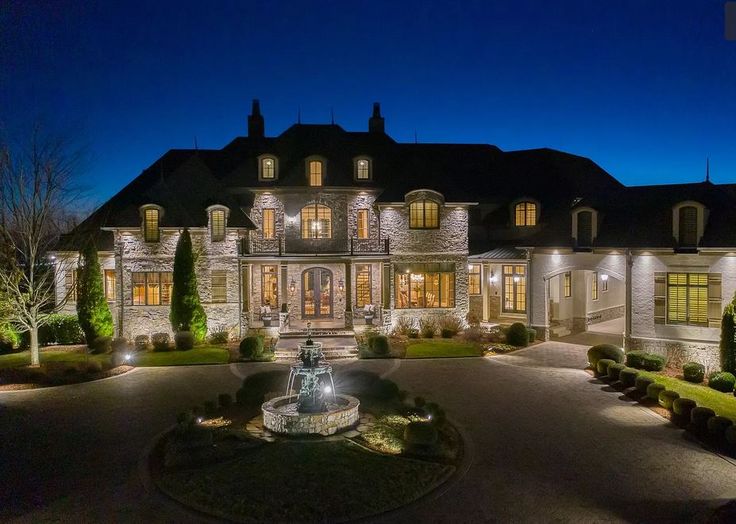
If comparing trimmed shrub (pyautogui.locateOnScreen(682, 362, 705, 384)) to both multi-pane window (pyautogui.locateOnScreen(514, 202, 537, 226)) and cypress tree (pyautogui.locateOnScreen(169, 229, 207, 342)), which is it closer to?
multi-pane window (pyautogui.locateOnScreen(514, 202, 537, 226))

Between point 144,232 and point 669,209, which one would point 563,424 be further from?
point 144,232

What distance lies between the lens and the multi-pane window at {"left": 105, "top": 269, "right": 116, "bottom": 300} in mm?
26578

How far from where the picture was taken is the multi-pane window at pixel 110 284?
26578 millimetres

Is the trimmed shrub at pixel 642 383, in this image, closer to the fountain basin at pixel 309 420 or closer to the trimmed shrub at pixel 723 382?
the trimmed shrub at pixel 723 382

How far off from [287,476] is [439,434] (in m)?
3.76

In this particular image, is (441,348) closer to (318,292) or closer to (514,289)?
(514,289)

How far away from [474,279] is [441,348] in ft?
23.3

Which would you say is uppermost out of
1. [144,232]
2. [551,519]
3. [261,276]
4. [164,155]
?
[164,155]

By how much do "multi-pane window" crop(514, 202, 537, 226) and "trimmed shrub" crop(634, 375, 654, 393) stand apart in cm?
1341

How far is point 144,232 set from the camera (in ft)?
83.6

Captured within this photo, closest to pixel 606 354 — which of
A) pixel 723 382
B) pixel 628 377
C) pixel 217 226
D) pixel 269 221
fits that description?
pixel 628 377

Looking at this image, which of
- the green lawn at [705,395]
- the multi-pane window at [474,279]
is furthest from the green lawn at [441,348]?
the green lawn at [705,395]

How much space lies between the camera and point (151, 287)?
84.7ft

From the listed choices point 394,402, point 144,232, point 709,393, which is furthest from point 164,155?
point 709,393
